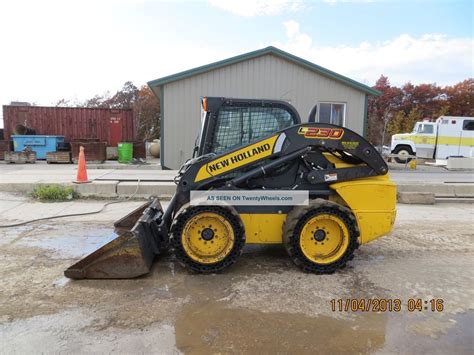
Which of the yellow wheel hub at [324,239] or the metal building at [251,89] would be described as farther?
the metal building at [251,89]

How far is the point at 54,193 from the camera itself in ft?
28.5

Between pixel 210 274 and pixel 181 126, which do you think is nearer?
pixel 210 274

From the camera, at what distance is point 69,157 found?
55.4 feet

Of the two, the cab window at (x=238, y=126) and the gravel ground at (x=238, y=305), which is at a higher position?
the cab window at (x=238, y=126)

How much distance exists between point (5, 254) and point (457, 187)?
34.7 ft

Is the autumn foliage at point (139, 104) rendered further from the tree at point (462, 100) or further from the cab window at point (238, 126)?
the tree at point (462, 100)

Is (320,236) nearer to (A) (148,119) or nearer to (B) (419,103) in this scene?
(A) (148,119)

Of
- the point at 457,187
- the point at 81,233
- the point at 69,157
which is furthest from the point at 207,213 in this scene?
the point at 69,157

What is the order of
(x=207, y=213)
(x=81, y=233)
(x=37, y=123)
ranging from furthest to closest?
(x=37, y=123) < (x=81, y=233) < (x=207, y=213)

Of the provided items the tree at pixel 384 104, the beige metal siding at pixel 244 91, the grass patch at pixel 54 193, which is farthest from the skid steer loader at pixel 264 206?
the tree at pixel 384 104

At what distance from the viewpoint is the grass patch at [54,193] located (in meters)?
8.63

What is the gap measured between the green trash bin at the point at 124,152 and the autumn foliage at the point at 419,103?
85.0 ft

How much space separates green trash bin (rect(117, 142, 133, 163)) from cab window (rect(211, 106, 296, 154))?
42.7 feet

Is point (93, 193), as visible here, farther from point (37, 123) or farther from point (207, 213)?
point (37, 123)
